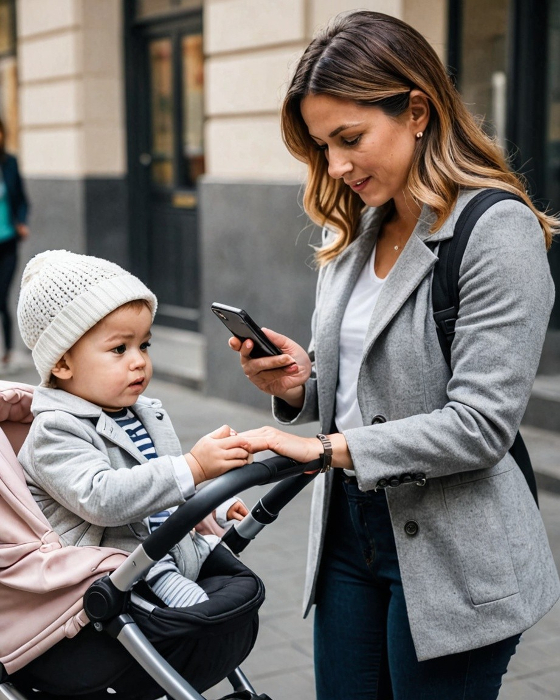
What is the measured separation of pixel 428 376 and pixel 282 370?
42cm

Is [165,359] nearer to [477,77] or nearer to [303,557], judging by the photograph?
[477,77]

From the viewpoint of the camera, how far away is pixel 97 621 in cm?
201

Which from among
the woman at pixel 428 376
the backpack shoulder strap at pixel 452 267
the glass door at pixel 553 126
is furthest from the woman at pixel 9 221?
the backpack shoulder strap at pixel 452 267

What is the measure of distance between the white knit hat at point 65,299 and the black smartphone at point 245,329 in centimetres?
16

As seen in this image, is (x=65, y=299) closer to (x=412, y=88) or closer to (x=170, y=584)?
(x=170, y=584)

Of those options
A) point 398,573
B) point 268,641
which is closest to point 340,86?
point 398,573

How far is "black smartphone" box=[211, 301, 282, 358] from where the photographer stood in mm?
2211

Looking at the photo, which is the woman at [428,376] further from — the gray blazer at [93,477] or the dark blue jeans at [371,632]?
the gray blazer at [93,477]

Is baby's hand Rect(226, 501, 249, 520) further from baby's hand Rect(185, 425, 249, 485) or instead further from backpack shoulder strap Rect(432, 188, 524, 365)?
backpack shoulder strap Rect(432, 188, 524, 365)

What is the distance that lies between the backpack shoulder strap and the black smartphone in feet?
1.23

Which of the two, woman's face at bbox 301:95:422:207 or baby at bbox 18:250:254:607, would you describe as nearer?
baby at bbox 18:250:254:607

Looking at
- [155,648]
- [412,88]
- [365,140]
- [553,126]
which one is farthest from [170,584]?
[553,126]

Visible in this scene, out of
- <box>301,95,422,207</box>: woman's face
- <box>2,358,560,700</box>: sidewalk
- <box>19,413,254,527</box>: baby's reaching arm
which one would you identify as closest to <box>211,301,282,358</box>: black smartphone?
<box>19,413,254,527</box>: baby's reaching arm

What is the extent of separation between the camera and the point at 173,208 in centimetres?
1030
